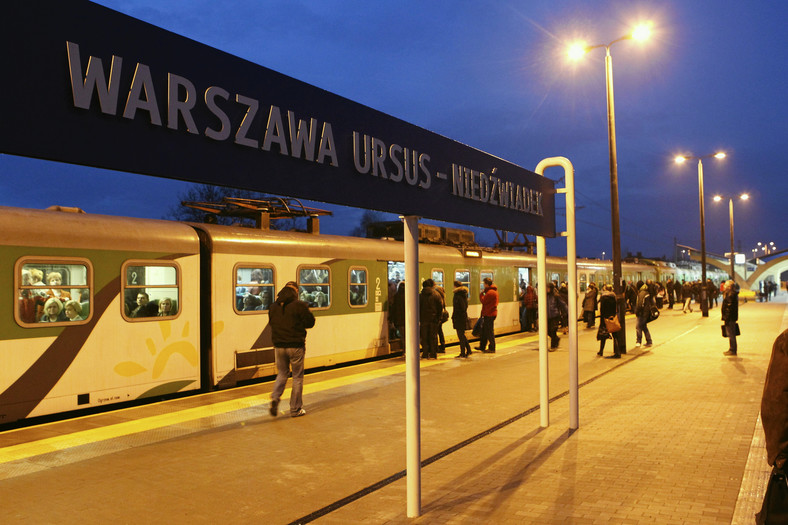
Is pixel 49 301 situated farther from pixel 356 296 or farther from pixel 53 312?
pixel 356 296

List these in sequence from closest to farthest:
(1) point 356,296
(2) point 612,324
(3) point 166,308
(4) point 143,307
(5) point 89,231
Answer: (5) point 89,231, (4) point 143,307, (3) point 166,308, (1) point 356,296, (2) point 612,324

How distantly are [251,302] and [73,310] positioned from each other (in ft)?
9.83

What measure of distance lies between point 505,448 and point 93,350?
538cm

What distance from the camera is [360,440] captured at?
273 inches

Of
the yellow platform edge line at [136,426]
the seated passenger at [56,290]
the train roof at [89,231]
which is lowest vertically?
the yellow platform edge line at [136,426]

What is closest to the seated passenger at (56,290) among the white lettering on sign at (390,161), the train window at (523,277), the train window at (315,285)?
the train window at (315,285)

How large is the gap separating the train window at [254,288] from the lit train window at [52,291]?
2.53 meters

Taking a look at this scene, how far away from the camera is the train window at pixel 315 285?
459 inches

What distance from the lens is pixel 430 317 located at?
13289 mm

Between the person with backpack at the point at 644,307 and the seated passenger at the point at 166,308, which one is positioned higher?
the seated passenger at the point at 166,308

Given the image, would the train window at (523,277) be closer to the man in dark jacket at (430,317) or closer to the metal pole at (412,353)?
the man in dark jacket at (430,317)

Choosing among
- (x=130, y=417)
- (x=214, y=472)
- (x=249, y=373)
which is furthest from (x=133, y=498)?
(x=249, y=373)

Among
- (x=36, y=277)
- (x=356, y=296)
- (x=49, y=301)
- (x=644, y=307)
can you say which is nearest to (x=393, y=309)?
(x=356, y=296)

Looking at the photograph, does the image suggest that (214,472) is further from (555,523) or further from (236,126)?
(236,126)
